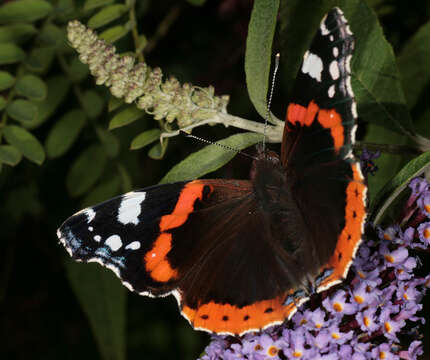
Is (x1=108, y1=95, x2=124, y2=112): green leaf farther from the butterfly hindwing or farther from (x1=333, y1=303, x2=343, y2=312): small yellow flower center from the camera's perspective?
(x1=333, y1=303, x2=343, y2=312): small yellow flower center

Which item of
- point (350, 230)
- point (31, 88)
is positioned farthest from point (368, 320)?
point (31, 88)

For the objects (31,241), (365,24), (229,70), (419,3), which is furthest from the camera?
(31,241)

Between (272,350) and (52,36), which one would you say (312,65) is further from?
(52,36)

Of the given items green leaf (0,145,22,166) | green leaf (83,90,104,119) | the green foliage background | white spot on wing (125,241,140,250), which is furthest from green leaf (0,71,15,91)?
white spot on wing (125,241,140,250)

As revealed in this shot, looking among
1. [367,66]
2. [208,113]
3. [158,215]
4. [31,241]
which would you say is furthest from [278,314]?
[31,241]

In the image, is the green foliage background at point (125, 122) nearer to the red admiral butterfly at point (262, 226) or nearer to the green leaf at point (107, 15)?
the green leaf at point (107, 15)

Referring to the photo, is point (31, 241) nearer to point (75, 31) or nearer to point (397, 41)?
point (75, 31)
